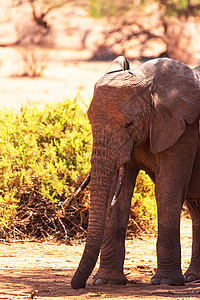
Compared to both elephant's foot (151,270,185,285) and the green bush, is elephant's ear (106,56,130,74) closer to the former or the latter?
elephant's foot (151,270,185,285)

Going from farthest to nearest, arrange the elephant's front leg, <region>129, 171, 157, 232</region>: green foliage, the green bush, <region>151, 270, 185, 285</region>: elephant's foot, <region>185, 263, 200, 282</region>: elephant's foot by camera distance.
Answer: <region>129, 171, 157, 232</region>: green foliage < the green bush < <region>185, 263, 200, 282</region>: elephant's foot < the elephant's front leg < <region>151, 270, 185, 285</region>: elephant's foot

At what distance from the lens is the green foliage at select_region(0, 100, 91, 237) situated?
701 cm

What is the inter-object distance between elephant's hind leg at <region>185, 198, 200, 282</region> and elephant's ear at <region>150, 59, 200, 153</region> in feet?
3.40

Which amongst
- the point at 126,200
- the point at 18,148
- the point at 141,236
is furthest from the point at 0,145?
the point at 126,200

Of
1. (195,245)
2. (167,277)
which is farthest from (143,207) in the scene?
(167,277)

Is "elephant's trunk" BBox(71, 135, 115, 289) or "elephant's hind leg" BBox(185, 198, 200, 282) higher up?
"elephant's trunk" BBox(71, 135, 115, 289)

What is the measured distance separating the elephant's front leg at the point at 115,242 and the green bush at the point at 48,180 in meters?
1.95

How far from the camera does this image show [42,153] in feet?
24.2

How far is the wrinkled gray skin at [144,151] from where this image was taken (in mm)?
4469

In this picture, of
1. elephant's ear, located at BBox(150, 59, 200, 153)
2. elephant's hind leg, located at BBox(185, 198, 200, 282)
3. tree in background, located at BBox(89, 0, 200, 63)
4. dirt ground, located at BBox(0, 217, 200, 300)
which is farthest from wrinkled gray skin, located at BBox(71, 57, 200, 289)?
tree in background, located at BBox(89, 0, 200, 63)

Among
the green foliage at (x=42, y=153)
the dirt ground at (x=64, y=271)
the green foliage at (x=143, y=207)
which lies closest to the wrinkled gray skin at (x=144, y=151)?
the dirt ground at (x=64, y=271)

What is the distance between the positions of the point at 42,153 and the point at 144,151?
273 centimetres

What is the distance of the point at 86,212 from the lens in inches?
283

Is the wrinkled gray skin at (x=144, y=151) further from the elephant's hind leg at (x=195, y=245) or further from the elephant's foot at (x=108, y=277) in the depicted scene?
the elephant's hind leg at (x=195, y=245)
